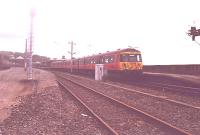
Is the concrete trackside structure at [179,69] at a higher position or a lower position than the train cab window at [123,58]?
lower

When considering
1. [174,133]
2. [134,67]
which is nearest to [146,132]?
[174,133]

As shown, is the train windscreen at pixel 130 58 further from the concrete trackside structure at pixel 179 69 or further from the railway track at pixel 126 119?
the railway track at pixel 126 119

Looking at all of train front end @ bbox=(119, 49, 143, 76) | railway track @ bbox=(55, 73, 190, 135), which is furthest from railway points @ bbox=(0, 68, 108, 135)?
train front end @ bbox=(119, 49, 143, 76)

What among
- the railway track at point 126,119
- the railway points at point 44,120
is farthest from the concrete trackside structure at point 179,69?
the railway points at point 44,120

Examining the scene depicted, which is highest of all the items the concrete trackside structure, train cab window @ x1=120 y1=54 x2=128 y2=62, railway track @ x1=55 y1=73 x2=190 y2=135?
train cab window @ x1=120 y1=54 x2=128 y2=62

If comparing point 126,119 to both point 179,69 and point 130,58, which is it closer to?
point 130,58

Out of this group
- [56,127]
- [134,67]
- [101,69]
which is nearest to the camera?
[56,127]

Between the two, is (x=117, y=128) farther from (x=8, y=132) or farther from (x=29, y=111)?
(x=29, y=111)

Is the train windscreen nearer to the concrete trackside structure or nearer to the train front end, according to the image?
the train front end

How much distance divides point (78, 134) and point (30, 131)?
1.25 meters

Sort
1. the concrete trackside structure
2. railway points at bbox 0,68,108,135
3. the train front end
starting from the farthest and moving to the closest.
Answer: the concrete trackside structure < the train front end < railway points at bbox 0,68,108,135

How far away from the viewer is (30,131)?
27.3ft

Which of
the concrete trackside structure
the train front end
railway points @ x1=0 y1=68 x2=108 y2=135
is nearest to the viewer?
railway points @ x1=0 y1=68 x2=108 y2=135

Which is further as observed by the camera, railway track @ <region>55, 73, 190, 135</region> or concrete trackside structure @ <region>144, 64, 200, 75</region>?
concrete trackside structure @ <region>144, 64, 200, 75</region>
